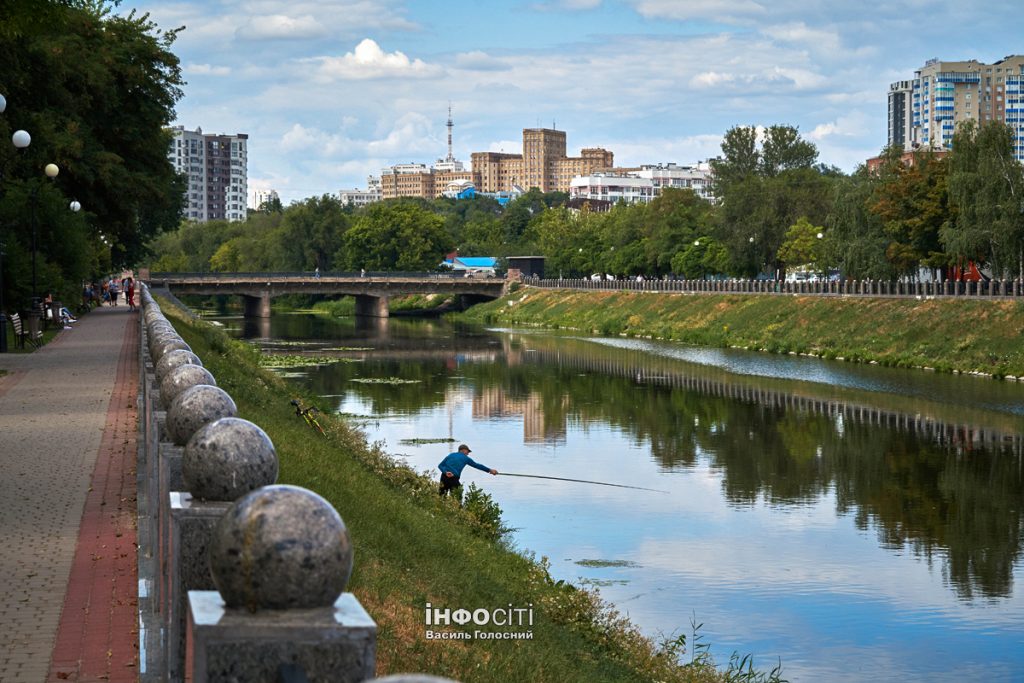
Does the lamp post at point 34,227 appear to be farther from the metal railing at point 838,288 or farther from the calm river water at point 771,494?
the metal railing at point 838,288

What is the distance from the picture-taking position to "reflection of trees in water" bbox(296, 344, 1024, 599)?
911 inches

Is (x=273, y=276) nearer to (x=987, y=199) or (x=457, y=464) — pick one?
(x=987, y=199)

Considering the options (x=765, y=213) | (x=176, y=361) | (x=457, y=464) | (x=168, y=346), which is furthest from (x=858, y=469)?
(x=765, y=213)

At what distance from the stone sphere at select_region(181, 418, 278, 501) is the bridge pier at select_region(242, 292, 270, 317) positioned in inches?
4079

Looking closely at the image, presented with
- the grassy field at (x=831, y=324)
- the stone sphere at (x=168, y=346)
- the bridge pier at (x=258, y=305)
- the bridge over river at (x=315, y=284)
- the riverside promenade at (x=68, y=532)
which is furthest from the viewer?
the bridge pier at (x=258, y=305)

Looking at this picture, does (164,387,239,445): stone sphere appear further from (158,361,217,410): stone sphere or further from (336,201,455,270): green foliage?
(336,201,455,270): green foliage

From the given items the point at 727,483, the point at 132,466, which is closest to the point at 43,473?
the point at 132,466

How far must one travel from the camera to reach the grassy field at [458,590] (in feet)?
33.8

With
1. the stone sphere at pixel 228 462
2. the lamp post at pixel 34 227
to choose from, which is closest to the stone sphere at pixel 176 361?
the stone sphere at pixel 228 462

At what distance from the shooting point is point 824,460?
31797 mm

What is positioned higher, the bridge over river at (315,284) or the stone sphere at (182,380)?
the stone sphere at (182,380)

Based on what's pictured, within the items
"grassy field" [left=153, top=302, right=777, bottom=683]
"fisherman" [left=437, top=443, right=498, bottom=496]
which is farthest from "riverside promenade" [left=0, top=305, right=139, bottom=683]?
"fisherman" [left=437, top=443, right=498, bottom=496]

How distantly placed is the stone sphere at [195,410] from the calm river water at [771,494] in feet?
32.8

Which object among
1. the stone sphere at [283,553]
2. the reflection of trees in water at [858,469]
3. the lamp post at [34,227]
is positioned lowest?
the reflection of trees in water at [858,469]
